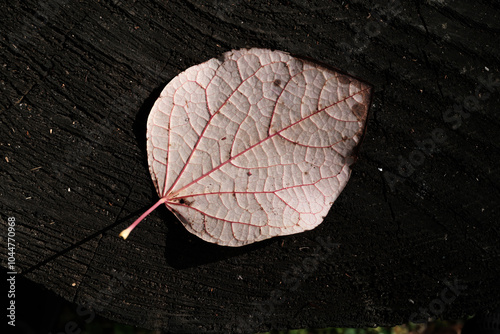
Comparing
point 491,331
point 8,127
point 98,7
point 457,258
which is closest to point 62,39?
point 98,7

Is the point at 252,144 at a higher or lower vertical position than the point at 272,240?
higher

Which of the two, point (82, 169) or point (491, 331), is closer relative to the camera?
point (82, 169)

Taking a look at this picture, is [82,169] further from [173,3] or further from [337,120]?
[337,120]
